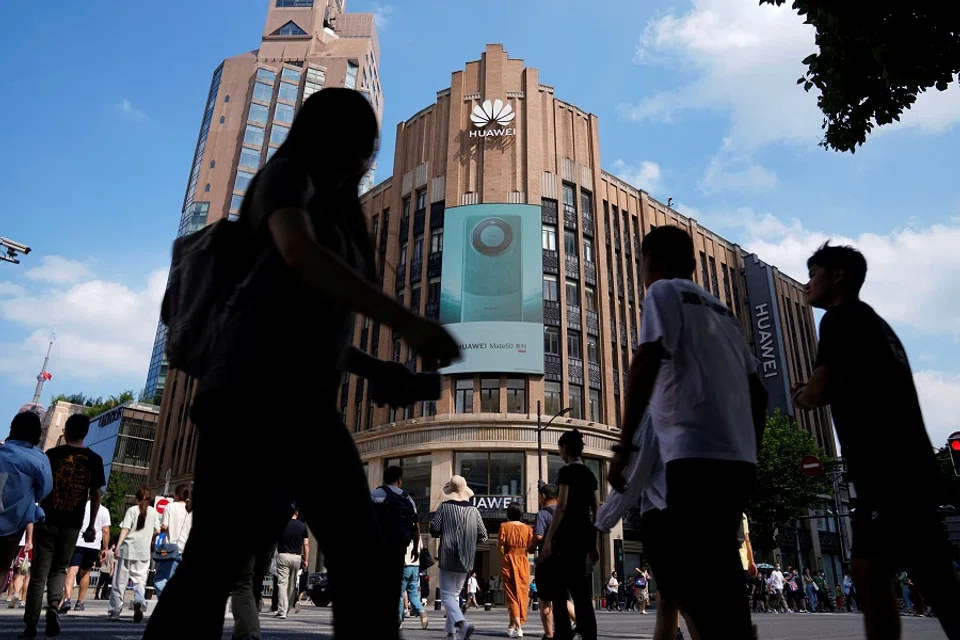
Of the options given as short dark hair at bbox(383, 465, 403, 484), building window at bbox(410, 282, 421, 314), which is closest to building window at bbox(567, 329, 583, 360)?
building window at bbox(410, 282, 421, 314)

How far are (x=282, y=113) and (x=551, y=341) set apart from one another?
59.1m

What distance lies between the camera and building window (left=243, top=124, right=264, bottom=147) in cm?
7806

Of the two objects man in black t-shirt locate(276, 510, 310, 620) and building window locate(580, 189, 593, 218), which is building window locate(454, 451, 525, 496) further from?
man in black t-shirt locate(276, 510, 310, 620)

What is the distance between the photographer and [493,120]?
125ft

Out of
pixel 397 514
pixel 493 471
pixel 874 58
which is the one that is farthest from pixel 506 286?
pixel 874 58

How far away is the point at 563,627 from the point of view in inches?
207

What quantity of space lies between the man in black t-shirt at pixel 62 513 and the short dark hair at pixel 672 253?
544 cm

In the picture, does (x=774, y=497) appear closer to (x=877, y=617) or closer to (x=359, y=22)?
(x=877, y=617)

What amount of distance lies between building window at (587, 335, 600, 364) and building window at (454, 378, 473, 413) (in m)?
6.69

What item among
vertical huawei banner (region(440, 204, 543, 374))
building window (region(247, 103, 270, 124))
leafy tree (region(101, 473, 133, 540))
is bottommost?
leafy tree (region(101, 473, 133, 540))

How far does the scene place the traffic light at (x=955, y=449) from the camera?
981 centimetres

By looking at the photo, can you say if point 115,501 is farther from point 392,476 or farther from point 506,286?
point 392,476

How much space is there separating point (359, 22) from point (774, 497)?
9018 cm

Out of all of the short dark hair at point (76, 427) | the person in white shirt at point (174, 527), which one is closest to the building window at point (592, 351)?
the person in white shirt at point (174, 527)
